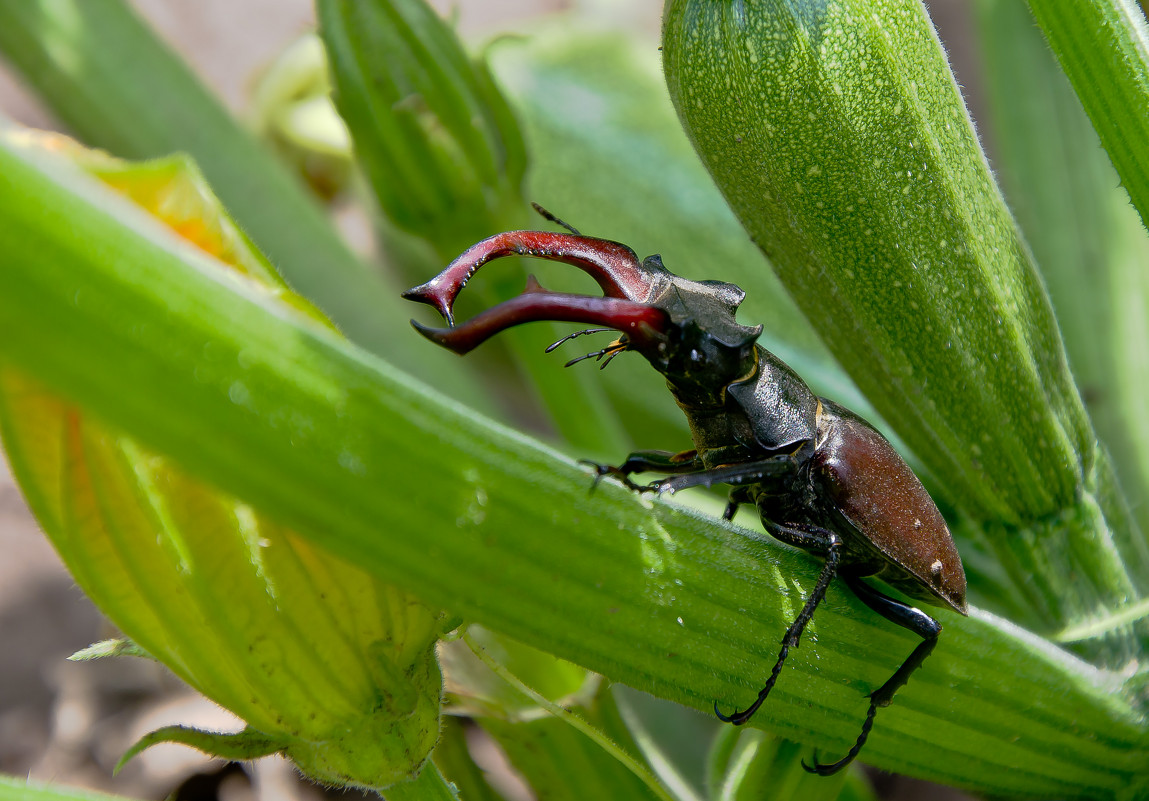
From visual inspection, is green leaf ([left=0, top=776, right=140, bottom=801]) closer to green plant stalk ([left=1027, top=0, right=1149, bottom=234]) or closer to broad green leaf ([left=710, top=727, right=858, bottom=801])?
broad green leaf ([left=710, top=727, right=858, bottom=801])

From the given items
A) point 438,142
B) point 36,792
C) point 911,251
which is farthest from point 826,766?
point 438,142

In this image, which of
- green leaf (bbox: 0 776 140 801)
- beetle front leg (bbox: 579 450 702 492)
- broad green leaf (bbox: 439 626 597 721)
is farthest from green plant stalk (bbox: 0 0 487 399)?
green leaf (bbox: 0 776 140 801)

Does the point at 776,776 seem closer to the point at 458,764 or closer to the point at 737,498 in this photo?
the point at 737,498

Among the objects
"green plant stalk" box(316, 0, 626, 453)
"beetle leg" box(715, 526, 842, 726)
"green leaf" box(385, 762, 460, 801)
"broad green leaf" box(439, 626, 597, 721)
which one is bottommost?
"broad green leaf" box(439, 626, 597, 721)

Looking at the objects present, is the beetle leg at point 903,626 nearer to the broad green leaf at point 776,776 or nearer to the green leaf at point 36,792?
the broad green leaf at point 776,776

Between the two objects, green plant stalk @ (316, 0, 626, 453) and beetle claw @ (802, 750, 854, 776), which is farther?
green plant stalk @ (316, 0, 626, 453)

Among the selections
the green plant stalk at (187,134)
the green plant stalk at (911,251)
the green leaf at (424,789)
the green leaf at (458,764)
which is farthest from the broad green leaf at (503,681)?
the green plant stalk at (187,134)
